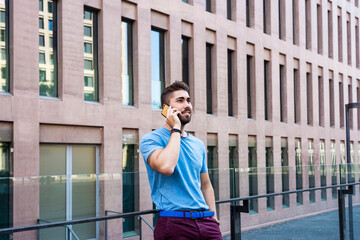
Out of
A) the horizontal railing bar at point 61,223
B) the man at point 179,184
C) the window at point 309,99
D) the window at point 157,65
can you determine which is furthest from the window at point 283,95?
the man at point 179,184

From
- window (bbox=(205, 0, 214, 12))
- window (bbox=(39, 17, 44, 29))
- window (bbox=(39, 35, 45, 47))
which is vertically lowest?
window (bbox=(39, 35, 45, 47))

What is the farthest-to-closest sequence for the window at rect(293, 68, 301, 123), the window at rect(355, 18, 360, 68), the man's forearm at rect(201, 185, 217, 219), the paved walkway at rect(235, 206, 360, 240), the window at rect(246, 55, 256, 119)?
the window at rect(355, 18, 360, 68) < the window at rect(293, 68, 301, 123) < the window at rect(246, 55, 256, 119) < the paved walkway at rect(235, 206, 360, 240) < the man's forearm at rect(201, 185, 217, 219)

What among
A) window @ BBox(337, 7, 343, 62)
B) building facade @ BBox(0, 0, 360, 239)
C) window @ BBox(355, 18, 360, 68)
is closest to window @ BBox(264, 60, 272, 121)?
building facade @ BBox(0, 0, 360, 239)

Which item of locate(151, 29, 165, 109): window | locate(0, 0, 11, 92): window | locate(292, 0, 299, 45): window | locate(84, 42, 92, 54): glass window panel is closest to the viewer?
locate(0, 0, 11, 92): window

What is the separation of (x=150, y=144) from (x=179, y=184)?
36cm

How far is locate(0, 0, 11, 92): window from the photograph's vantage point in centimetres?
1170

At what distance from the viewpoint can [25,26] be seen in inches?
468

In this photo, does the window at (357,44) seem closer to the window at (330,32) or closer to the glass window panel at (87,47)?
the window at (330,32)

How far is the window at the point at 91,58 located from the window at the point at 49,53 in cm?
101

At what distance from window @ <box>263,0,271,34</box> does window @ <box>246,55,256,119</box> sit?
1.93 metres

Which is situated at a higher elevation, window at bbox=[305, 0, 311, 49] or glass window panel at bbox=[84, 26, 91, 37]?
window at bbox=[305, 0, 311, 49]

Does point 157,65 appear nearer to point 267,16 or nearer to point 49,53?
point 49,53

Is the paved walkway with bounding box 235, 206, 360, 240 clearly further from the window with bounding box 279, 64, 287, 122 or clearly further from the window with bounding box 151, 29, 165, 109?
the window with bounding box 279, 64, 287, 122

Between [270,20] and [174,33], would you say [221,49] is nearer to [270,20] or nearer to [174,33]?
[174,33]
